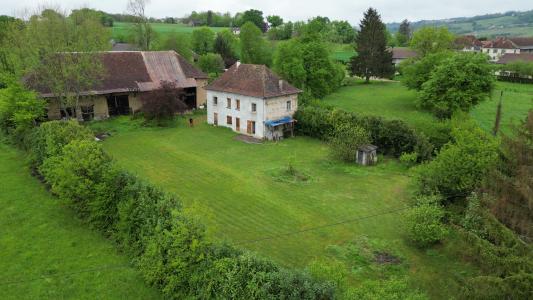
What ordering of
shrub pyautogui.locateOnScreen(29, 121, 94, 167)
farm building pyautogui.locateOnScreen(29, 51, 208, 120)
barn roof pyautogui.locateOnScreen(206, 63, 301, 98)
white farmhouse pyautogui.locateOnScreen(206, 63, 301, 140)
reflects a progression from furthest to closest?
farm building pyautogui.locateOnScreen(29, 51, 208, 120)
barn roof pyautogui.locateOnScreen(206, 63, 301, 98)
white farmhouse pyautogui.locateOnScreen(206, 63, 301, 140)
shrub pyautogui.locateOnScreen(29, 121, 94, 167)

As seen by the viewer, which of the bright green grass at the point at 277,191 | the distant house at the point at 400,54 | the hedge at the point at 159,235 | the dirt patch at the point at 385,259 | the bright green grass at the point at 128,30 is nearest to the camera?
the hedge at the point at 159,235

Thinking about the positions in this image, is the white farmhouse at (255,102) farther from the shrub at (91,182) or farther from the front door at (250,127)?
the shrub at (91,182)

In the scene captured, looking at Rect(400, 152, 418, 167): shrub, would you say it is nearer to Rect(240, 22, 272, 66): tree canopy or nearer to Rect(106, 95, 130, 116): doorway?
Rect(106, 95, 130, 116): doorway

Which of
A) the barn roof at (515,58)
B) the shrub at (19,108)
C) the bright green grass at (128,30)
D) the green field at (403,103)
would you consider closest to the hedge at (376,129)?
the green field at (403,103)

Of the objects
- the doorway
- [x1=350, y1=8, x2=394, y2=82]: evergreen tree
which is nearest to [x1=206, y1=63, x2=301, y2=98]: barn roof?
the doorway

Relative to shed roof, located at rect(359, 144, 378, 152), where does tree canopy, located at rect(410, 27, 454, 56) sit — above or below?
above

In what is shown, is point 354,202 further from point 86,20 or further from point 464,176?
point 86,20

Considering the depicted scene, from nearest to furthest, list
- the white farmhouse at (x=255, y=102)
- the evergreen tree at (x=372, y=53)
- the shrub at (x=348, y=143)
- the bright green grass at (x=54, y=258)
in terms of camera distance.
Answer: the bright green grass at (x=54, y=258) → the shrub at (x=348, y=143) → the white farmhouse at (x=255, y=102) → the evergreen tree at (x=372, y=53)
